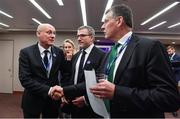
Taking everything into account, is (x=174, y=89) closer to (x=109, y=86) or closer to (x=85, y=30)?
(x=109, y=86)

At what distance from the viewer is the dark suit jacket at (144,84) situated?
1.51 m

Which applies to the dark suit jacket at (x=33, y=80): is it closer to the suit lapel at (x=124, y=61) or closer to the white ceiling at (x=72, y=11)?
the suit lapel at (x=124, y=61)

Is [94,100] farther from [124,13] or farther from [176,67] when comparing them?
[176,67]

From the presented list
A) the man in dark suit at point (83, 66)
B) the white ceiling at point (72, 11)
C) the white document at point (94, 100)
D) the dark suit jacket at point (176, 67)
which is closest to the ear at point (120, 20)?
the white document at point (94, 100)

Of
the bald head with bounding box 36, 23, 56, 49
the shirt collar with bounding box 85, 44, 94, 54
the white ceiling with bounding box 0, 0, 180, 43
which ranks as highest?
the white ceiling with bounding box 0, 0, 180, 43

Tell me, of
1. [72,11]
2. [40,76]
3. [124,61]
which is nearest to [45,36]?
[40,76]

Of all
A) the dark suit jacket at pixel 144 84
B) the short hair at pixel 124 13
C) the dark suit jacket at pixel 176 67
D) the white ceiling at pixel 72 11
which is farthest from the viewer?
the white ceiling at pixel 72 11

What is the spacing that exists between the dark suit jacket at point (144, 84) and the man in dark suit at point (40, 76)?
4.18 ft

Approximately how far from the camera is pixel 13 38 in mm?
13562

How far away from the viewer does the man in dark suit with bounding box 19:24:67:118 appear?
2.82m

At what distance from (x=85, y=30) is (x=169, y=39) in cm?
→ 1187

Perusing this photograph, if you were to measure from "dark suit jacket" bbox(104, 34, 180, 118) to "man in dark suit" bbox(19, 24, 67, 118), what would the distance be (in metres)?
1.27

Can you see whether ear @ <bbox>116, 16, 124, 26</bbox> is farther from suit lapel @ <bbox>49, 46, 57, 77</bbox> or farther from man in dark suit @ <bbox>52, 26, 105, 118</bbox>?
suit lapel @ <bbox>49, 46, 57, 77</bbox>

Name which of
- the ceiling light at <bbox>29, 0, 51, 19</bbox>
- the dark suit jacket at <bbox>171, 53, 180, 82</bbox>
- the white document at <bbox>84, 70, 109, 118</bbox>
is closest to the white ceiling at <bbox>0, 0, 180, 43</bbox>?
the ceiling light at <bbox>29, 0, 51, 19</bbox>
